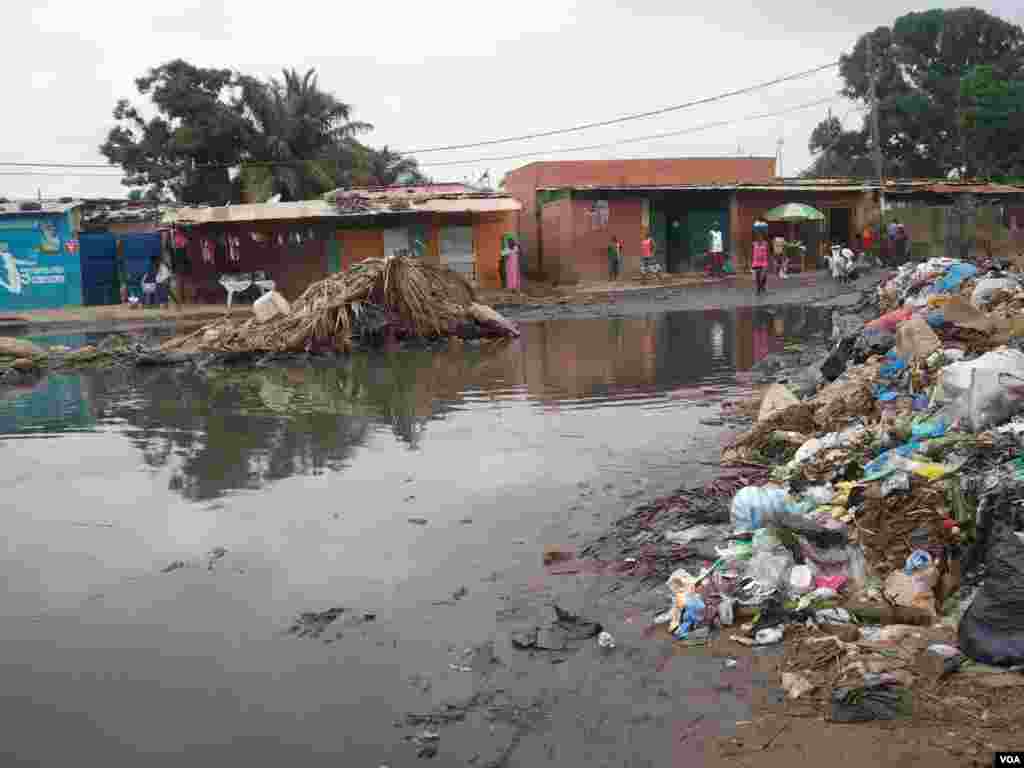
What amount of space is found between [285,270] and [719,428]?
2408 centimetres

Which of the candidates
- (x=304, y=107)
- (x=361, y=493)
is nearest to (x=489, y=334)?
(x=361, y=493)

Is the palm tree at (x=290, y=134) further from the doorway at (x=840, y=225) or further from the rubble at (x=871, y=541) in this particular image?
the rubble at (x=871, y=541)

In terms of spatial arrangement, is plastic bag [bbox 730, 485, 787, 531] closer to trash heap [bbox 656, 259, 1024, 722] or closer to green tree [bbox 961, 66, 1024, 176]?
trash heap [bbox 656, 259, 1024, 722]

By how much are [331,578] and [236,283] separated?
25.4 m

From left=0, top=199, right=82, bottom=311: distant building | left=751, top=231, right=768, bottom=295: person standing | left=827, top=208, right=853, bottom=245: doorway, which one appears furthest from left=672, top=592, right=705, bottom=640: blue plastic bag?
left=827, top=208, right=853, bottom=245: doorway

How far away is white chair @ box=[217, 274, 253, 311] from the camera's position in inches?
1144

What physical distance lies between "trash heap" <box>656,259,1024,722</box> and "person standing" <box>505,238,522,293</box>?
23180mm

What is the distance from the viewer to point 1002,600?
139 inches

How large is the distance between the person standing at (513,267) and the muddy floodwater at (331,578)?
61.3 ft

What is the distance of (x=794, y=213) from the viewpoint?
3019 centimetres

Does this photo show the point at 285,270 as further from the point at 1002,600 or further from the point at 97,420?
the point at 1002,600

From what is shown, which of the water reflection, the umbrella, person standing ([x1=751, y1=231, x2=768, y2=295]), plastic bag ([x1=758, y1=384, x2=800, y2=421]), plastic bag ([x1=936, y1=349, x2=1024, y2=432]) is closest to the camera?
plastic bag ([x1=936, y1=349, x2=1024, y2=432])

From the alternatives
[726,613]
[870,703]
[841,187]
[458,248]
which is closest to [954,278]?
[726,613]

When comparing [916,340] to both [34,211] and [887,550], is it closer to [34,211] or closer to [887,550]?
[887,550]
